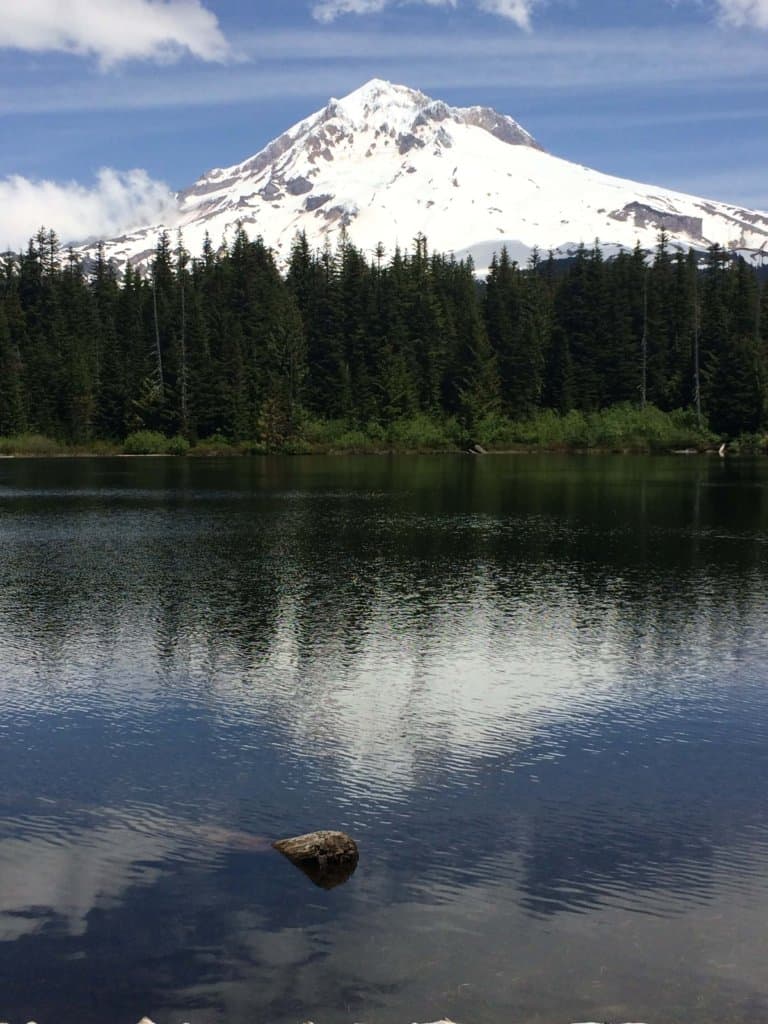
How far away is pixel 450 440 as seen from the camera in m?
153

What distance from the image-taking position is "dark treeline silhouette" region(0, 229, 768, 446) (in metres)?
150

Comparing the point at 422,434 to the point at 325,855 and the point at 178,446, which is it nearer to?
the point at 178,446

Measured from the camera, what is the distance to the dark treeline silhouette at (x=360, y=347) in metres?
150

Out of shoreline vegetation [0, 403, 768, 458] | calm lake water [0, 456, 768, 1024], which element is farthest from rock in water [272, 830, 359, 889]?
shoreline vegetation [0, 403, 768, 458]

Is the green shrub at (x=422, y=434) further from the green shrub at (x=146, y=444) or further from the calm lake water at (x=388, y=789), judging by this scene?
the calm lake water at (x=388, y=789)

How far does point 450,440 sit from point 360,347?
2586cm

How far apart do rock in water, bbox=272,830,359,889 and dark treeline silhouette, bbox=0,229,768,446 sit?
13510 cm

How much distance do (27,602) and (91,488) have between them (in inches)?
1990

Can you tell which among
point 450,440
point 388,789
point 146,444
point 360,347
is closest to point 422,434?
point 450,440

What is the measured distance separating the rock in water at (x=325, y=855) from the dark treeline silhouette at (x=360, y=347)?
13510 cm

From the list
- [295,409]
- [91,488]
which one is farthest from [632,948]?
[295,409]

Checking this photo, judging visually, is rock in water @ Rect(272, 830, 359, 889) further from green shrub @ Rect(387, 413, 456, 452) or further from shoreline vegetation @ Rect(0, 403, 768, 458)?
green shrub @ Rect(387, 413, 456, 452)

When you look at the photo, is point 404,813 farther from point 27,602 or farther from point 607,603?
point 27,602

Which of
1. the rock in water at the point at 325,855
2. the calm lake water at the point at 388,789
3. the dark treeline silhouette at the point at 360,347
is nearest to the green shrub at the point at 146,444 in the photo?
the dark treeline silhouette at the point at 360,347
